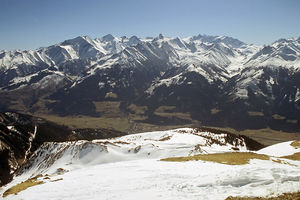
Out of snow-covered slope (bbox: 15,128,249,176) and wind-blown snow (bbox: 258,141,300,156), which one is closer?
wind-blown snow (bbox: 258,141,300,156)

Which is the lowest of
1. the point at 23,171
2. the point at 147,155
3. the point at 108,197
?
the point at 23,171

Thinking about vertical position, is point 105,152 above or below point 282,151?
above

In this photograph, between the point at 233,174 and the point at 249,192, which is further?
the point at 233,174

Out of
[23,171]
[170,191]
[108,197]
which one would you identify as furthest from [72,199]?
[23,171]

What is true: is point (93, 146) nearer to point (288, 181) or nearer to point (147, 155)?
point (147, 155)

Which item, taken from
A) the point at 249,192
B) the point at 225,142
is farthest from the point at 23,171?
the point at 249,192

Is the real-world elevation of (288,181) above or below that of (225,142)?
above

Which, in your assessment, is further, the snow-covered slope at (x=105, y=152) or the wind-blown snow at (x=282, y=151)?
the snow-covered slope at (x=105, y=152)

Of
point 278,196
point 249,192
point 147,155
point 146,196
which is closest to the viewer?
point 278,196

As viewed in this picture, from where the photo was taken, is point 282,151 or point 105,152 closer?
point 282,151

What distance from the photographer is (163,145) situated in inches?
4048

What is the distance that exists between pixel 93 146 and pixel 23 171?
41.3 metres

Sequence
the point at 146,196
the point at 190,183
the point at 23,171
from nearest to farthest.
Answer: the point at 146,196 → the point at 190,183 → the point at 23,171

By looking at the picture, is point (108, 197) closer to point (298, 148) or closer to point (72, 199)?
point (72, 199)
